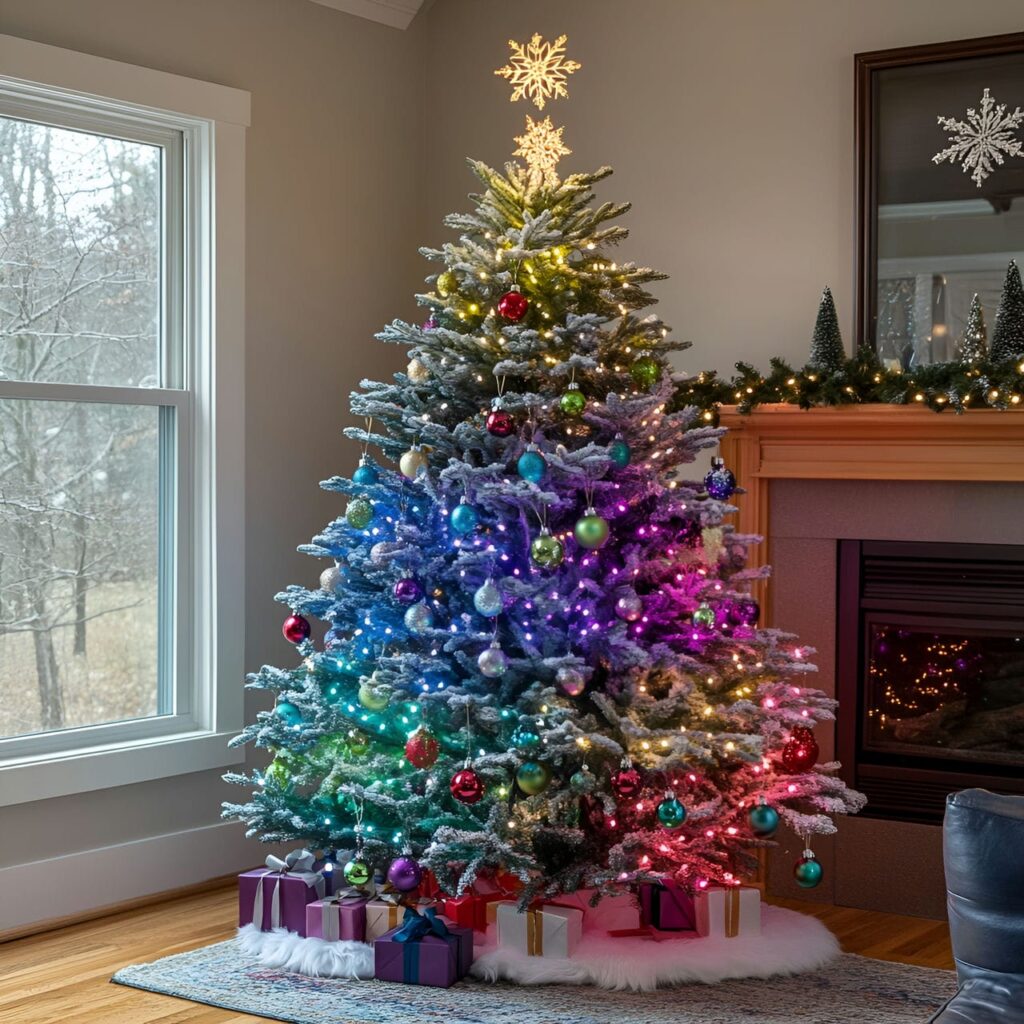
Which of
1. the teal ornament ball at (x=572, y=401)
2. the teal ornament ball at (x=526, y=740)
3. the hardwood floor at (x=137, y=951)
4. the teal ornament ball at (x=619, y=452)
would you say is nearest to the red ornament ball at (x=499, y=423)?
the teal ornament ball at (x=572, y=401)

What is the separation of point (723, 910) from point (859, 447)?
4.34 ft

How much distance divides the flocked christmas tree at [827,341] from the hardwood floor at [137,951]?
1.51 m

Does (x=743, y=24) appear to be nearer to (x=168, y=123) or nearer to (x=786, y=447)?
(x=786, y=447)

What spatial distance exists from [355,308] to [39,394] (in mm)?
1165

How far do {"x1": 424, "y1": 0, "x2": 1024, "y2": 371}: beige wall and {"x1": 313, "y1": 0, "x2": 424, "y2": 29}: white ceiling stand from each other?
0.31 metres

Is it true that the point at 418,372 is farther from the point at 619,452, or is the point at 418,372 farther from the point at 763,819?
the point at 763,819

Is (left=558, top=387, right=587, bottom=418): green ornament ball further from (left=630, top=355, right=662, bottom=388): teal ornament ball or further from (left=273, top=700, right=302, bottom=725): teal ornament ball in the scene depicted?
(left=273, top=700, right=302, bottom=725): teal ornament ball

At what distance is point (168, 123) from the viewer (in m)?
4.14

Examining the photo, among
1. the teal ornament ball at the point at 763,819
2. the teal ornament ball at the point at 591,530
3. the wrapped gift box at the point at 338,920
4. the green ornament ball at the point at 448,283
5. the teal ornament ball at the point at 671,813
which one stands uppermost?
the green ornament ball at the point at 448,283

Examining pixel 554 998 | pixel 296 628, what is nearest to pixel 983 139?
pixel 296 628

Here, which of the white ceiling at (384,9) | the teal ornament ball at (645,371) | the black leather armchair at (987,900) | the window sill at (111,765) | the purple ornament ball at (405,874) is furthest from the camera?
the white ceiling at (384,9)

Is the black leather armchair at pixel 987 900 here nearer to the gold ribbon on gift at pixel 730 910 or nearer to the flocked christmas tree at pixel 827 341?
the gold ribbon on gift at pixel 730 910

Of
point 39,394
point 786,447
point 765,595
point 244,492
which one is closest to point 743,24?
point 786,447

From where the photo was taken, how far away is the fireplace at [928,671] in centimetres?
394
